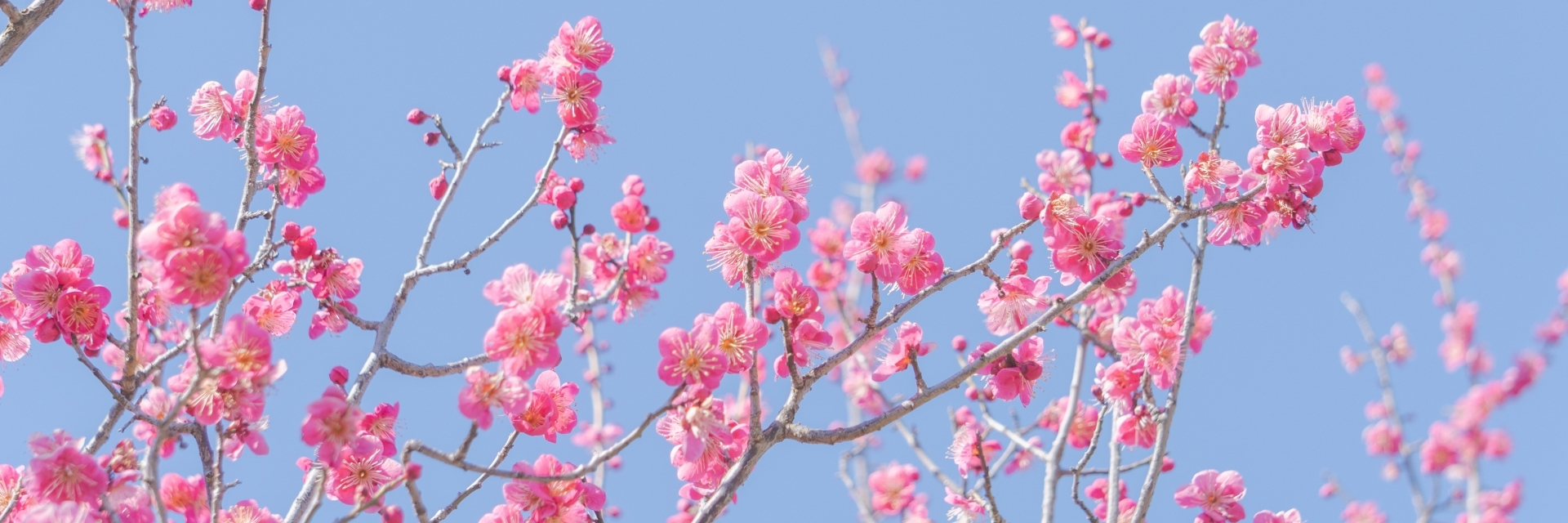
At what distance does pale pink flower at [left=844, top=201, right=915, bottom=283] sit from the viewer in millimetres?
2281

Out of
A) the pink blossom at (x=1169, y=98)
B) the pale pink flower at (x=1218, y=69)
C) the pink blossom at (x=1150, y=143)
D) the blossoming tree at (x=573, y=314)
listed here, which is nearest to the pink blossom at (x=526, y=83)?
the blossoming tree at (x=573, y=314)

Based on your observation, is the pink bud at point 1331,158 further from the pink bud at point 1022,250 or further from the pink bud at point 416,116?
the pink bud at point 416,116

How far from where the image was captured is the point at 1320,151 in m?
2.45

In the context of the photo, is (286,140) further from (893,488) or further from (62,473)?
(893,488)

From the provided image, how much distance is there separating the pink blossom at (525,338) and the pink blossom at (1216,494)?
6.20 ft

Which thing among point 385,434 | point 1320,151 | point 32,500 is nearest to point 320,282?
point 385,434

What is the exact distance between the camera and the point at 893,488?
14.4ft

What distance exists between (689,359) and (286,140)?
50.4 inches

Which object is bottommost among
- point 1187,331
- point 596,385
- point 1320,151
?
point 1187,331

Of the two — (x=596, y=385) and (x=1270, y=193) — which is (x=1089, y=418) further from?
(x=596, y=385)

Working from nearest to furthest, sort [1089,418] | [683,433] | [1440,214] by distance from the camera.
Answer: [683,433] < [1089,418] < [1440,214]

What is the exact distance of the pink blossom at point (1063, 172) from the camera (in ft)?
12.8

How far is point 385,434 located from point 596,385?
270 cm

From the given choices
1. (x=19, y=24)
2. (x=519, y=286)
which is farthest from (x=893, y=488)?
(x=19, y=24)
